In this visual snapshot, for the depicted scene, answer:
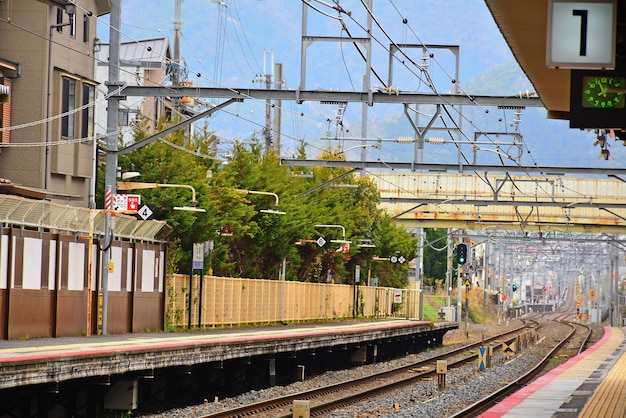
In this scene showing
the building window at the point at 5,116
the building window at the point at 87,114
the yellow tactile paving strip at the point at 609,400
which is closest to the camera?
the yellow tactile paving strip at the point at 609,400

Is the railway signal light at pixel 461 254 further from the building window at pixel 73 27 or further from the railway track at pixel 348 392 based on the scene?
the building window at pixel 73 27

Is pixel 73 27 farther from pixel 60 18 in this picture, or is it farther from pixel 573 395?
pixel 573 395

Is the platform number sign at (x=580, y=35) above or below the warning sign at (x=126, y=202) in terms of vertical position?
above

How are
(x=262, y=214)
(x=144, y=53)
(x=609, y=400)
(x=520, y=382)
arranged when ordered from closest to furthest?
1. (x=609, y=400)
2. (x=520, y=382)
3. (x=262, y=214)
4. (x=144, y=53)

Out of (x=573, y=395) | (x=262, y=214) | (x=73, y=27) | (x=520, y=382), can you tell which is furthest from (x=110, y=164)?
(x=262, y=214)

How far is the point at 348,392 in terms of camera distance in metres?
30.6

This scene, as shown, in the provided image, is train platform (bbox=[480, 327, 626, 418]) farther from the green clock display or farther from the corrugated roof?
the corrugated roof

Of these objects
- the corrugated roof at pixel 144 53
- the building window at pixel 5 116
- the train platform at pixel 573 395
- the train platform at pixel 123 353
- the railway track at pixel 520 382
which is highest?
the corrugated roof at pixel 144 53

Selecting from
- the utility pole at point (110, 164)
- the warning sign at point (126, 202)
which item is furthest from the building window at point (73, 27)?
the warning sign at point (126, 202)

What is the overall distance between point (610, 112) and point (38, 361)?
31.1 ft

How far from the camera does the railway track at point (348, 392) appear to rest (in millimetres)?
24125

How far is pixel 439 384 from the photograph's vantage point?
1216 inches

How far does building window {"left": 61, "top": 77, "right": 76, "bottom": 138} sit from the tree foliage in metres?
1.87

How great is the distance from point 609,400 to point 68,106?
2026 cm
